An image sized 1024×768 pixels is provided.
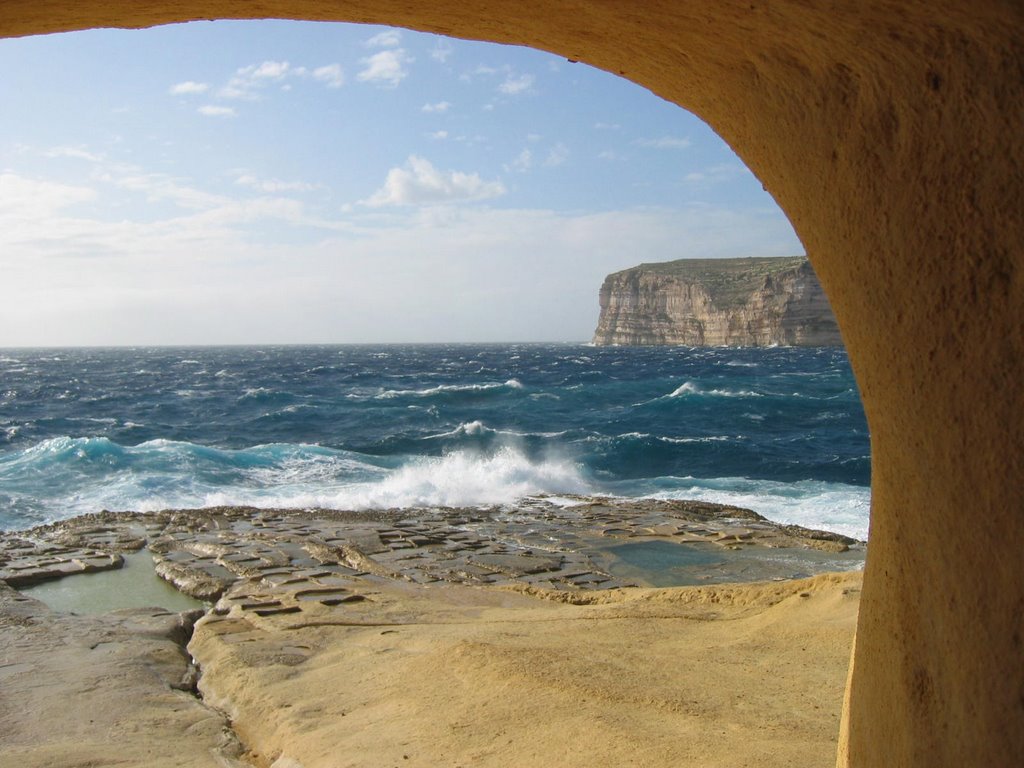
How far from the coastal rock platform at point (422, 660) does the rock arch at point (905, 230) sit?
2538mm

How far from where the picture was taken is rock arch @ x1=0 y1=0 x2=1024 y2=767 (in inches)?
→ 66.2

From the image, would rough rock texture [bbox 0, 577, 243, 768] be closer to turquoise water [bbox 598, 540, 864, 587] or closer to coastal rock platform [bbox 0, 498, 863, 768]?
coastal rock platform [bbox 0, 498, 863, 768]

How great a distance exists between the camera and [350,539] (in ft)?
40.3

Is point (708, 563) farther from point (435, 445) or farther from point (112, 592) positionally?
point (435, 445)

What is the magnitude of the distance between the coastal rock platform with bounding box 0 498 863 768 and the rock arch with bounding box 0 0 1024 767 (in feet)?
8.33

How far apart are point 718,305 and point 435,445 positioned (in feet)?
208

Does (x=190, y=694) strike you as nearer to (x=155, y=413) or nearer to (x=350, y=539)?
(x=350, y=539)

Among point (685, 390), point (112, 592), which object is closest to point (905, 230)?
point (112, 592)

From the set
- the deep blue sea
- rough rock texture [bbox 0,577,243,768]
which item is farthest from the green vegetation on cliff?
rough rock texture [bbox 0,577,243,768]

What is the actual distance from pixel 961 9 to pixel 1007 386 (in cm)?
73

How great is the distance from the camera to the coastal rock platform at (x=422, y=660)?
15.7 feet

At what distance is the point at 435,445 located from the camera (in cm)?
2489

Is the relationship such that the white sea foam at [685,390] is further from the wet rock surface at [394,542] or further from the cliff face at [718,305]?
the cliff face at [718,305]

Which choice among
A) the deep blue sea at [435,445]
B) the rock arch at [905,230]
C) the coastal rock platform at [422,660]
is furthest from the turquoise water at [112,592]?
the rock arch at [905,230]
